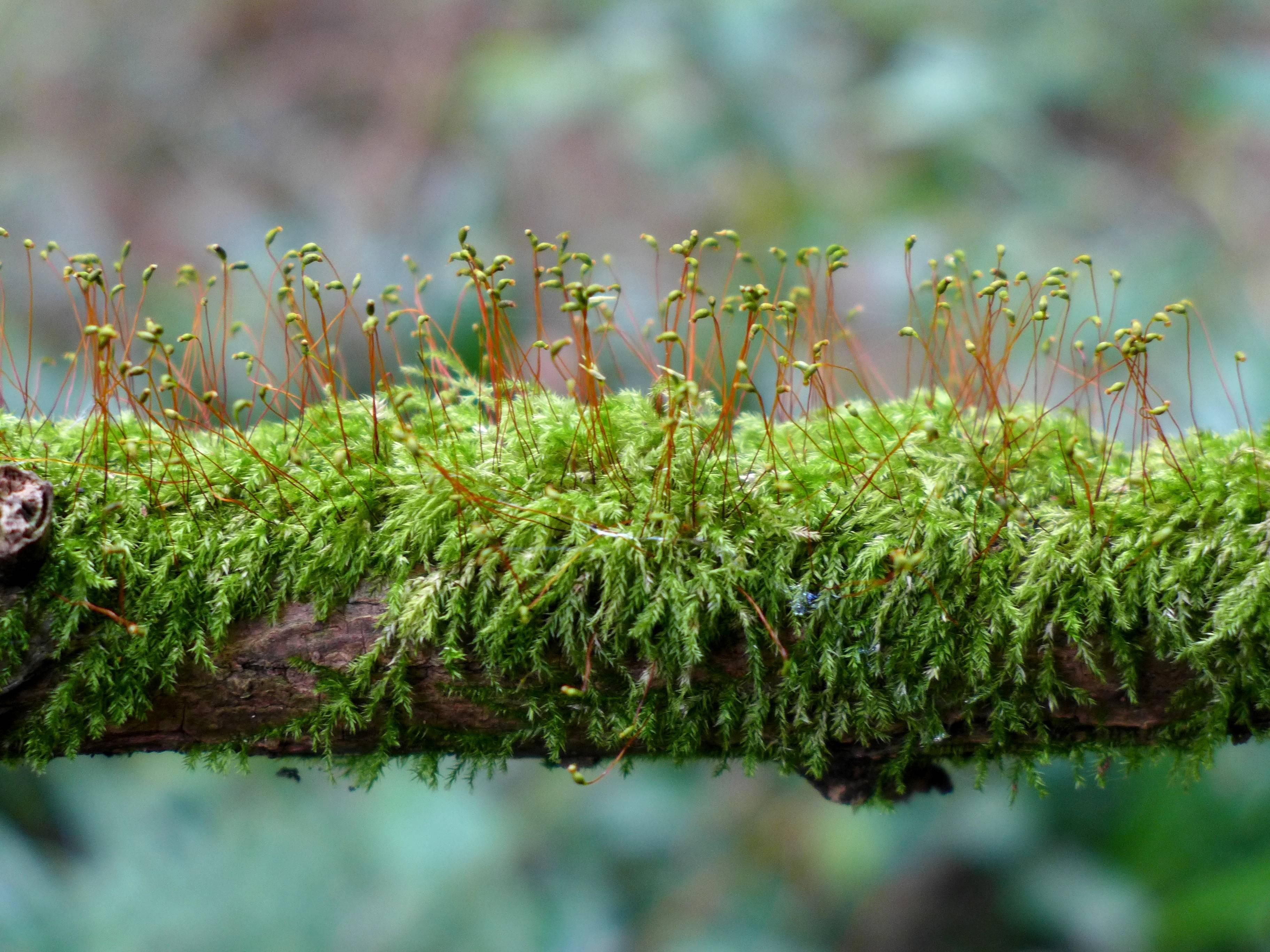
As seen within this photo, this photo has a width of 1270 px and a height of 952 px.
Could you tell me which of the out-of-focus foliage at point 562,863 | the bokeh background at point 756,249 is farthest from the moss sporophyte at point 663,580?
the out-of-focus foliage at point 562,863

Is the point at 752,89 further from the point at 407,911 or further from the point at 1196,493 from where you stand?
the point at 407,911

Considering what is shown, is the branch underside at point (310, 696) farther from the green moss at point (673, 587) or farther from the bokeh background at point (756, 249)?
the bokeh background at point (756, 249)

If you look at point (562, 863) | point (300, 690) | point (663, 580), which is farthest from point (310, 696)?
point (562, 863)

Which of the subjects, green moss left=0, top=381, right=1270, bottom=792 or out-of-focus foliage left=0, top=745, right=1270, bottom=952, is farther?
out-of-focus foliage left=0, top=745, right=1270, bottom=952

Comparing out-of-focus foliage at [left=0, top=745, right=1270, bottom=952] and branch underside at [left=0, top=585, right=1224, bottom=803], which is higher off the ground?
branch underside at [left=0, top=585, right=1224, bottom=803]

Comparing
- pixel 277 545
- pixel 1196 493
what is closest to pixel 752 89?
pixel 1196 493

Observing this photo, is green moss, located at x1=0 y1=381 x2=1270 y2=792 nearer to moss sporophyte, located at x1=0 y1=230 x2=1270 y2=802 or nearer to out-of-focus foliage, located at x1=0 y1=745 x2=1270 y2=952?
moss sporophyte, located at x1=0 y1=230 x2=1270 y2=802

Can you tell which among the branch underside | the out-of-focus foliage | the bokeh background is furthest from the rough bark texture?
the out-of-focus foliage
